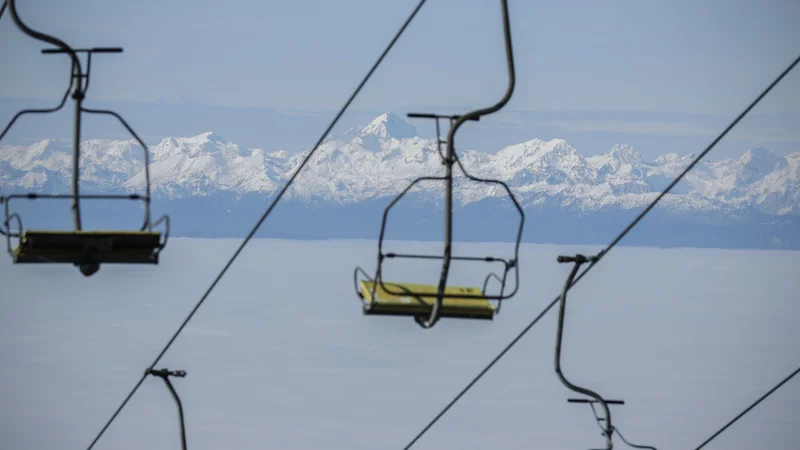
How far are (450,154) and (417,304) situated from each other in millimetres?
1350

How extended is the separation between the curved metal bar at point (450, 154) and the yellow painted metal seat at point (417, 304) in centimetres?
7

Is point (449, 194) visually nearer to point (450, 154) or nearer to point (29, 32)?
point (450, 154)

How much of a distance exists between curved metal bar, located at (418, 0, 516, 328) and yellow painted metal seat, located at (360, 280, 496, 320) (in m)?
0.07

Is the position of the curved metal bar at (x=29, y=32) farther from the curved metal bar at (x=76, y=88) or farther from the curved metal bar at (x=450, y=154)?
the curved metal bar at (x=450, y=154)

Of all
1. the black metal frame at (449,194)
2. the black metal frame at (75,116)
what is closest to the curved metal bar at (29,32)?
the black metal frame at (75,116)

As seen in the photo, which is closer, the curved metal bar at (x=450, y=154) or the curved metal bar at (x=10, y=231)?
the curved metal bar at (x=450, y=154)

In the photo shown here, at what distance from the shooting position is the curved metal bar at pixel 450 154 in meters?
10.2

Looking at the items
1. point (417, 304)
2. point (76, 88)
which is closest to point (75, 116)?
point (76, 88)

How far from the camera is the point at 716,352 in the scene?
161375 millimetres

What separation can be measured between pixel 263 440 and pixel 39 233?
11104cm

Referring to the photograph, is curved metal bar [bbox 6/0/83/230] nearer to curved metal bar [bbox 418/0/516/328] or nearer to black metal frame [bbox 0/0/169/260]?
black metal frame [bbox 0/0/169/260]

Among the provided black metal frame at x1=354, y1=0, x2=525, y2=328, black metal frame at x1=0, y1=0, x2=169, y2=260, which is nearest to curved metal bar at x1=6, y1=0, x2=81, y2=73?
black metal frame at x1=0, y1=0, x2=169, y2=260

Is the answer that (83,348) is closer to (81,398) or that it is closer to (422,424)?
(81,398)

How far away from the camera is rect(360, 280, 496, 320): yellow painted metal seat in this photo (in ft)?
36.6
